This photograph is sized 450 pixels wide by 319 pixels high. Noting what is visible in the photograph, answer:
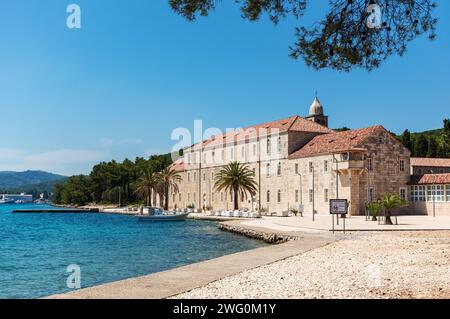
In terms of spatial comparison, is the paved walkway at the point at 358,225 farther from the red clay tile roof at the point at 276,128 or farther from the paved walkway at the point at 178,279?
the red clay tile roof at the point at 276,128

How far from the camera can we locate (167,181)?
8269 cm

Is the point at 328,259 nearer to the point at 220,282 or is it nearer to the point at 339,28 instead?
the point at 220,282

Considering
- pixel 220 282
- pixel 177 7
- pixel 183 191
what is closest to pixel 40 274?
pixel 220 282

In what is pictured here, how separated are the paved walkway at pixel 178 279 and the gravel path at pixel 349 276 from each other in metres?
0.40

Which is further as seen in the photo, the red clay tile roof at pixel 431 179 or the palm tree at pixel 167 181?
the palm tree at pixel 167 181

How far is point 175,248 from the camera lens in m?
26.8

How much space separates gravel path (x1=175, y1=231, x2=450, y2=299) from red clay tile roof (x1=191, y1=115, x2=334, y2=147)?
1685 inches

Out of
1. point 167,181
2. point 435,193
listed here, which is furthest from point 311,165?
point 167,181

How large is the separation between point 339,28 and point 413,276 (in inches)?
229

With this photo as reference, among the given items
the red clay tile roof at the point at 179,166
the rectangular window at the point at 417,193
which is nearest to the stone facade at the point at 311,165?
the rectangular window at the point at 417,193

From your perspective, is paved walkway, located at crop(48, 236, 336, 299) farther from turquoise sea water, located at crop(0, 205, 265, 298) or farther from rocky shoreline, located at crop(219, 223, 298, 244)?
rocky shoreline, located at crop(219, 223, 298, 244)

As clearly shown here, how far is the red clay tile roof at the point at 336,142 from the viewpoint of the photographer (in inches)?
1948
